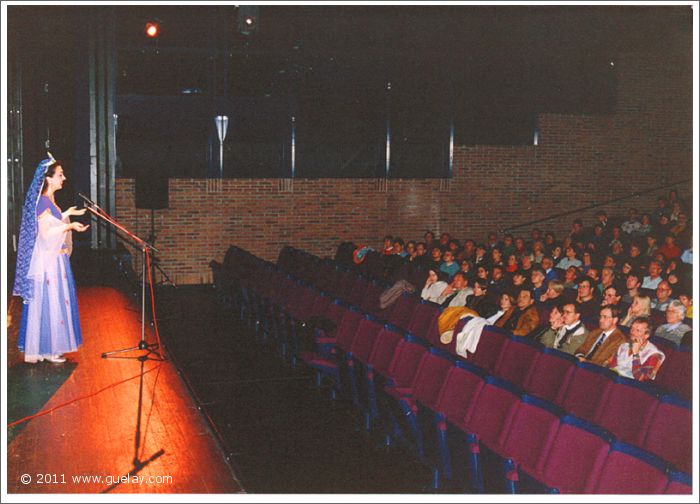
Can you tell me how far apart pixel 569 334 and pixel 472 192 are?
27.3ft

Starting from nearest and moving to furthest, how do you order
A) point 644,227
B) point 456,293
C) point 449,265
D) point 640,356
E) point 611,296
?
point 640,356, point 611,296, point 456,293, point 449,265, point 644,227

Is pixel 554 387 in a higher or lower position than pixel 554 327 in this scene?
lower

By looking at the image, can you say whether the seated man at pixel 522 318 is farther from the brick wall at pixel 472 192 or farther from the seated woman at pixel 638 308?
the brick wall at pixel 472 192

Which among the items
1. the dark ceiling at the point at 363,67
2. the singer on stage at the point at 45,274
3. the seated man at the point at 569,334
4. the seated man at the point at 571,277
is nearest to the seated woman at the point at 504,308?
the seated man at the point at 569,334

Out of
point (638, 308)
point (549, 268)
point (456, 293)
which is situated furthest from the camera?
point (549, 268)

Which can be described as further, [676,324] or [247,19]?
[247,19]

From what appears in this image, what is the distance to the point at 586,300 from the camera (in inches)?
293

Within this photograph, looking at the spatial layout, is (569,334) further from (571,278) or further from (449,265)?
(449,265)

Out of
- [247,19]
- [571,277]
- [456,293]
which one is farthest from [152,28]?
[571,277]

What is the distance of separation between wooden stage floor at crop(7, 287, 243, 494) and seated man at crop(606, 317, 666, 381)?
2.93m

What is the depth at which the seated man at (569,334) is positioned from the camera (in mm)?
6176

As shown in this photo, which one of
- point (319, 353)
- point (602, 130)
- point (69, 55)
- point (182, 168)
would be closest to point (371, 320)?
point (319, 353)

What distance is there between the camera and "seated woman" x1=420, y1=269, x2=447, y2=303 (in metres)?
8.64

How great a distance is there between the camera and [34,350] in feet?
22.5
